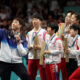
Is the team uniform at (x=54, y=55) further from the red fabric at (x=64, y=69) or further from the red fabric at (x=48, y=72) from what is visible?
the red fabric at (x=64, y=69)

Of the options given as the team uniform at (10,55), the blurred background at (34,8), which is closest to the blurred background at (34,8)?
the blurred background at (34,8)

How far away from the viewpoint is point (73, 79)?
8.16 meters

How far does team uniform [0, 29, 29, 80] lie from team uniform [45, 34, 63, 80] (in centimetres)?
84

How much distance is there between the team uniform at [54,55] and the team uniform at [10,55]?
32.9 inches

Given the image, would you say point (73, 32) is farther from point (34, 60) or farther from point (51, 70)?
point (34, 60)

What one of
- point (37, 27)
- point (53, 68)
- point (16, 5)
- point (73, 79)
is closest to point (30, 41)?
point (37, 27)

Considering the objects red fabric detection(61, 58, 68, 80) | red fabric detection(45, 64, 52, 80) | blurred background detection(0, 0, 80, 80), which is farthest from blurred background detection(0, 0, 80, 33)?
red fabric detection(45, 64, 52, 80)

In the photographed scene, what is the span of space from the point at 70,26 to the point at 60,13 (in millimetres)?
9054

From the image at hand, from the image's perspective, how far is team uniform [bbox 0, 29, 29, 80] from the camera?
8.77m

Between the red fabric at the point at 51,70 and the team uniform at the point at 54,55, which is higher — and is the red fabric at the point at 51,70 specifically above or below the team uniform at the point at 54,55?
below

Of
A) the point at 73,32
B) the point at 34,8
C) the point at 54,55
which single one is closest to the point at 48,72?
the point at 54,55

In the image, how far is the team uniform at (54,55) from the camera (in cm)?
940

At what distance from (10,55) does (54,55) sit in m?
1.19

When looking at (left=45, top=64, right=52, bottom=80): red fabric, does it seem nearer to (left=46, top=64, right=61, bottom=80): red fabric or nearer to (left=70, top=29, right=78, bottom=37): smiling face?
(left=46, top=64, right=61, bottom=80): red fabric
